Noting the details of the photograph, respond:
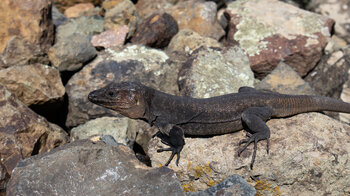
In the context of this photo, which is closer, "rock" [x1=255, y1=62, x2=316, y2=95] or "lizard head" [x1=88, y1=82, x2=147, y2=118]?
"lizard head" [x1=88, y1=82, x2=147, y2=118]

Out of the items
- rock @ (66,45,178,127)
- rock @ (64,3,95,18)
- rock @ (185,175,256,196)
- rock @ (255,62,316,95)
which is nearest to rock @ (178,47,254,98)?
rock @ (255,62,316,95)

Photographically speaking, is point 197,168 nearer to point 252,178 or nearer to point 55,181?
point 252,178

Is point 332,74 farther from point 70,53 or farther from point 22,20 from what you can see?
point 22,20

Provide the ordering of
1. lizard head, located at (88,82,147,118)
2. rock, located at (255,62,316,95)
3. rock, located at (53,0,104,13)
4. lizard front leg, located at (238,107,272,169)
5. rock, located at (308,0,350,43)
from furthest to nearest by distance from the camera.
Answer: rock, located at (53,0,104,13) → rock, located at (308,0,350,43) → rock, located at (255,62,316,95) → lizard head, located at (88,82,147,118) → lizard front leg, located at (238,107,272,169)

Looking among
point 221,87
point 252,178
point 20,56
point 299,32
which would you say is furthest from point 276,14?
point 20,56

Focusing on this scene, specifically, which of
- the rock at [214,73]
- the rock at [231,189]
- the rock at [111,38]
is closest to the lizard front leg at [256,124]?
the rock at [231,189]

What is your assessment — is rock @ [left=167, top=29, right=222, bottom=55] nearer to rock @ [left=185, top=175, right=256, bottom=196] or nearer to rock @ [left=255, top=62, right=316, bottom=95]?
rock @ [left=255, top=62, right=316, bottom=95]

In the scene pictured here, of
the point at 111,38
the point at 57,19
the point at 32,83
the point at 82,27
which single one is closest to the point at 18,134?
the point at 32,83
